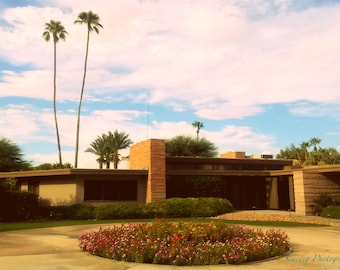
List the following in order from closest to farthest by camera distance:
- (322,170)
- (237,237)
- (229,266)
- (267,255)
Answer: (229,266)
(267,255)
(237,237)
(322,170)

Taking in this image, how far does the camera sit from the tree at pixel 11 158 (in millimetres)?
39656

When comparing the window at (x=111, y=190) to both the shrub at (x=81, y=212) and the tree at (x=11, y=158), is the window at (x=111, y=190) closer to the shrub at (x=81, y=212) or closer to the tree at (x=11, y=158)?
the shrub at (x=81, y=212)

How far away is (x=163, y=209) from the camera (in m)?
24.7

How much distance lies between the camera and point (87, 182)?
26.9 meters

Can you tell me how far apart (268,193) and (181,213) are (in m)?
11.7

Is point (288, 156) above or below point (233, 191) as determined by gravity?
above

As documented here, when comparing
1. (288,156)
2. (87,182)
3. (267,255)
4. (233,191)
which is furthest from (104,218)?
(288,156)

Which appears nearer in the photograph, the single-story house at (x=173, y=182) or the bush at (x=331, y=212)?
the bush at (x=331, y=212)

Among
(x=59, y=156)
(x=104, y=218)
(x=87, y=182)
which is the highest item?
(x=59, y=156)

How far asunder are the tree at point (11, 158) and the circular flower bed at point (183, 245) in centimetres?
3229

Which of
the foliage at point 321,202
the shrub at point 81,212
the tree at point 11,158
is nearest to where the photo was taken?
the shrub at point 81,212

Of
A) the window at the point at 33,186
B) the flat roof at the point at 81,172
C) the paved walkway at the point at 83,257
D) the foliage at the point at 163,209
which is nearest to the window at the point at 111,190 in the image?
the flat roof at the point at 81,172

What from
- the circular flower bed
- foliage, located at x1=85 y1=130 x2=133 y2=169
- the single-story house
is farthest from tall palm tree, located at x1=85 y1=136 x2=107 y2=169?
the circular flower bed

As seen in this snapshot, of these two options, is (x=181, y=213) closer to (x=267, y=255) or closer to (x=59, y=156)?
(x=267, y=255)
